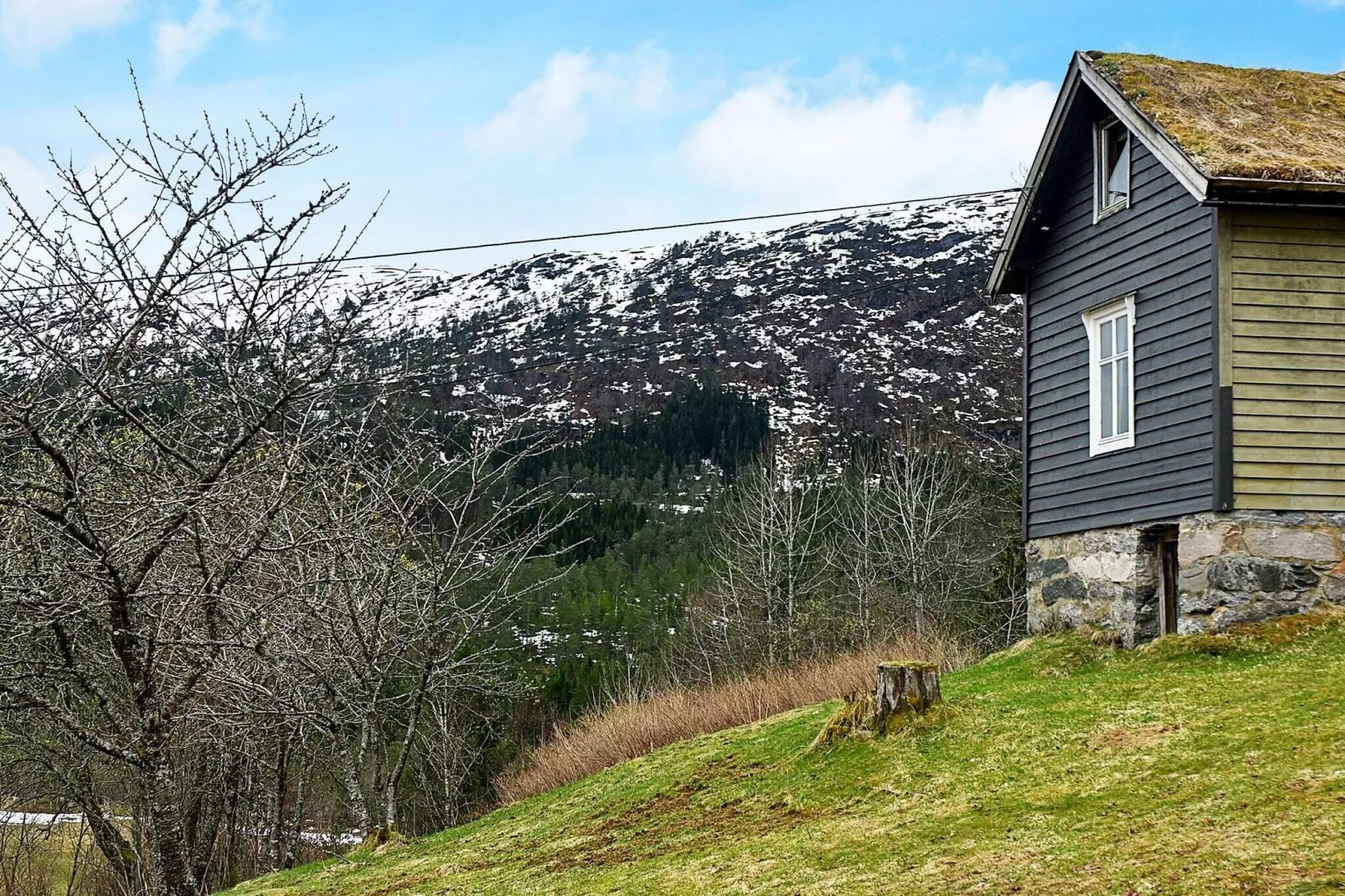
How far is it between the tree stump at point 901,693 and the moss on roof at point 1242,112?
5746 millimetres

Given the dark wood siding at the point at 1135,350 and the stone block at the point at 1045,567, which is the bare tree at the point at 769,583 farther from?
the dark wood siding at the point at 1135,350

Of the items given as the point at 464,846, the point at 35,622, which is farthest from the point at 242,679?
the point at 35,622

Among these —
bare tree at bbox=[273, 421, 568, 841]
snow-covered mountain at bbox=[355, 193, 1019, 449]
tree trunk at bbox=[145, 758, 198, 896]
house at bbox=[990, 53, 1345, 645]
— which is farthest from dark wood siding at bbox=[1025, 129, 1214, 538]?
snow-covered mountain at bbox=[355, 193, 1019, 449]

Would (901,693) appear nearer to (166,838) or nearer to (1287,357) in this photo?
(1287,357)

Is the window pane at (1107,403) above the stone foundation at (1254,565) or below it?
above

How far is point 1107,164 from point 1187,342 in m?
2.99

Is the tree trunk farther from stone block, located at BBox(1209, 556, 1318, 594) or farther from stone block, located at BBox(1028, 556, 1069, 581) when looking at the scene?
stone block, located at BBox(1028, 556, 1069, 581)

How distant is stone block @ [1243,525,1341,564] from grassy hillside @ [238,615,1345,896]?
693 mm

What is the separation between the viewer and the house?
506 inches

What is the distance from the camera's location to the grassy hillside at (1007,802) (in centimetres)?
693

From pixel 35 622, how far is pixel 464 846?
5.69 m

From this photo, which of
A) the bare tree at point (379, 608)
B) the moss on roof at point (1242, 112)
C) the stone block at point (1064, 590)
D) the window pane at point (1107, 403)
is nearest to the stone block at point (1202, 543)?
the window pane at point (1107, 403)

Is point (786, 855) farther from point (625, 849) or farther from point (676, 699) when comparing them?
point (676, 699)

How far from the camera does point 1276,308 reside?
13.1m
